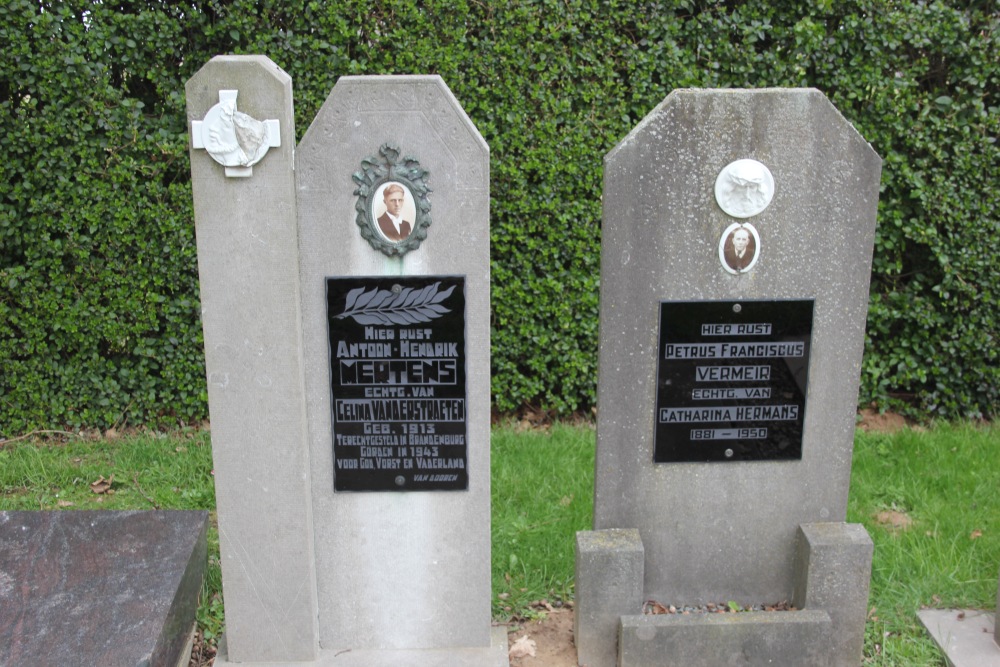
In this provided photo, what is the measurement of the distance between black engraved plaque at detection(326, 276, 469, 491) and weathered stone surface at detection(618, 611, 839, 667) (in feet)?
2.97

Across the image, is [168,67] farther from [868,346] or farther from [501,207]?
[868,346]

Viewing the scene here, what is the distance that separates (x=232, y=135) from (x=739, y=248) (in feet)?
6.04

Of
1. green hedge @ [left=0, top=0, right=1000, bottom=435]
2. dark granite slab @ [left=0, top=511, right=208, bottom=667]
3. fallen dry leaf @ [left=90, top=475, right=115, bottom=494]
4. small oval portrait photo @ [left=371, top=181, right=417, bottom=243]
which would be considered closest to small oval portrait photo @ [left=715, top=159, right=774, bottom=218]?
small oval portrait photo @ [left=371, top=181, right=417, bottom=243]

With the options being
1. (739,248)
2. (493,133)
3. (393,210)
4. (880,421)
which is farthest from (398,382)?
(880,421)

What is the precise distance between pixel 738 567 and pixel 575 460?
5.04 ft

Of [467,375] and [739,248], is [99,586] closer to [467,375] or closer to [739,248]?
[467,375]

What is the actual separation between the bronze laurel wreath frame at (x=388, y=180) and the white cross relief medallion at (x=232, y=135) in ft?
1.01

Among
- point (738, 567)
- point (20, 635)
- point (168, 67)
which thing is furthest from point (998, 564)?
point (168, 67)

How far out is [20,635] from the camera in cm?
292

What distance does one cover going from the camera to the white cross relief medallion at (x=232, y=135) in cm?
270

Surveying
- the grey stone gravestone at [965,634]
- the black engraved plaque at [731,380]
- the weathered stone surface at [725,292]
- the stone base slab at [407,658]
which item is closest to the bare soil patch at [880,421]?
the grey stone gravestone at [965,634]

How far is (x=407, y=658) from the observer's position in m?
3.24

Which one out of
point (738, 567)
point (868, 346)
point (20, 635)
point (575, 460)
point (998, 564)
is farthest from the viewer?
point (868, 346)

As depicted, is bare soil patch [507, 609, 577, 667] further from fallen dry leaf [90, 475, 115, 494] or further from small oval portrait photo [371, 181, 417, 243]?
fallen dry leaf [90, 475, 115, 494]
